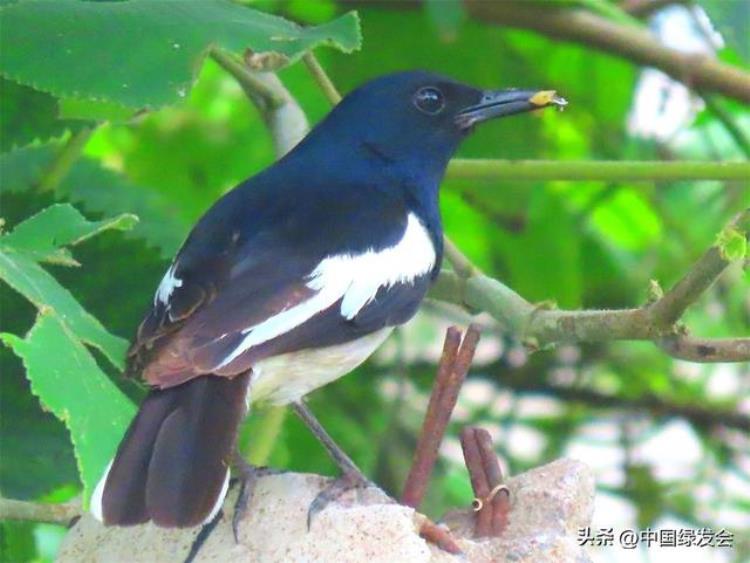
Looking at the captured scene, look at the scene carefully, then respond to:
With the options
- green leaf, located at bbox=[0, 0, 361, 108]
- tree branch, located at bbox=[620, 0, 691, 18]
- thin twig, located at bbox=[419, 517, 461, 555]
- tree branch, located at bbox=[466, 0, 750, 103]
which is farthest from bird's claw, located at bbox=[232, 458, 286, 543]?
tree branch, located at bbox=[620, 0, 691, 18]

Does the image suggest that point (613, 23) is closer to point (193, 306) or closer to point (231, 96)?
point (231, 96)

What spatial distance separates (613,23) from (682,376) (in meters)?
1.07

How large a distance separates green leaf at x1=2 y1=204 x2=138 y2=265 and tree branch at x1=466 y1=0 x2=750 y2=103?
160 cm

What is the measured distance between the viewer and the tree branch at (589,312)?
2049 millimetres

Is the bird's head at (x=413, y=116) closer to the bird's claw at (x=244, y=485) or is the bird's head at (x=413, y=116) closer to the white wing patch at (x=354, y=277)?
the white wing patch at (x=354, y=277)

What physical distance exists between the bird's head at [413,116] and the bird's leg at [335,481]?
546 mm

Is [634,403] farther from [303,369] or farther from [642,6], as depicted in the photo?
[303,369]

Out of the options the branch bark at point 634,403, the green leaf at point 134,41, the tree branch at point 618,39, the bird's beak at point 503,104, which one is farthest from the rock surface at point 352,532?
the branch bark at point 634,403

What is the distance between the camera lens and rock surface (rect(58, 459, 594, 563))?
1928 millimetres

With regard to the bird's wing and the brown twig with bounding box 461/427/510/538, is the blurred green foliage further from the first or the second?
the brown twig with bounding box 461/427/510/538

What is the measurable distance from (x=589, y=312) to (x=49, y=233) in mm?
710

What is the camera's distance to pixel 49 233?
2322 mm

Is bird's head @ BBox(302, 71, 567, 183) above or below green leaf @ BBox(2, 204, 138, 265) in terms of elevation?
below

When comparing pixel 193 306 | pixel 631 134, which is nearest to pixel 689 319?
pixel 631 134
